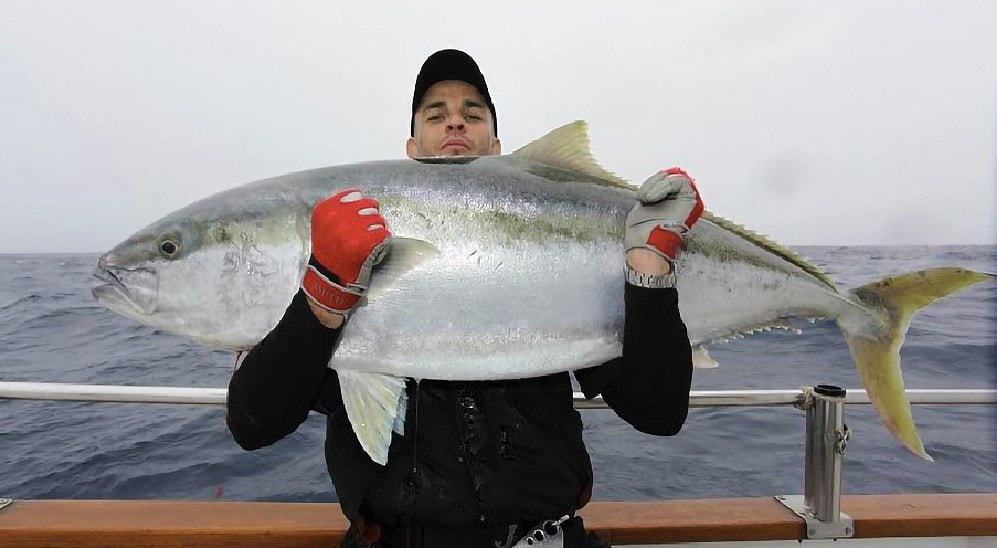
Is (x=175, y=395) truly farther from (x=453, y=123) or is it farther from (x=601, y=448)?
(x=601, y=448)

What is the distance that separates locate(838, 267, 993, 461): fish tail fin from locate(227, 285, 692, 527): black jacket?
0.81 m

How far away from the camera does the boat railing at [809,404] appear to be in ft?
8.99

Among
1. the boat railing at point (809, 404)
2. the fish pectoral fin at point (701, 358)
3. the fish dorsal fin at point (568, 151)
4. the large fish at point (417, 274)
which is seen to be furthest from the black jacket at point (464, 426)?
the boat railing at point (809, 404)

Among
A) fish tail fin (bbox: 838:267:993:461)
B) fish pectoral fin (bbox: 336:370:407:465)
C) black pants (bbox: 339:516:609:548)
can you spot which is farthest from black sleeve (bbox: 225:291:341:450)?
fish tail fin (bbox: 838:267:993:461)

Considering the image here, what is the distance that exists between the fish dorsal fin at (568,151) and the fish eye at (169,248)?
122 cm

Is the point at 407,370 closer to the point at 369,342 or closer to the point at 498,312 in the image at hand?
the point at 369,342

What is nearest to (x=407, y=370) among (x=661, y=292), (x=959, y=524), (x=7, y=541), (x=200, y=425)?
(x=661, y=292)

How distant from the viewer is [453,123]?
2.67 meters

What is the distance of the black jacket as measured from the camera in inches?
70.8

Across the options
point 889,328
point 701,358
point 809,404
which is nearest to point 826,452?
point 809,404

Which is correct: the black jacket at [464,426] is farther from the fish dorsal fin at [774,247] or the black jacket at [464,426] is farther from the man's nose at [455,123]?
the man's nose at [455,123]

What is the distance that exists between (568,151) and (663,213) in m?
0.48

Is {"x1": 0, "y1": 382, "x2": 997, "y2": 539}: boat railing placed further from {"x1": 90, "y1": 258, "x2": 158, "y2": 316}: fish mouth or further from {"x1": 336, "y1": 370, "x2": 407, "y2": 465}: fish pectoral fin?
{"x1": 336, "y1": 370, "x2": 407, "y2": 465}: fish pectoral fin

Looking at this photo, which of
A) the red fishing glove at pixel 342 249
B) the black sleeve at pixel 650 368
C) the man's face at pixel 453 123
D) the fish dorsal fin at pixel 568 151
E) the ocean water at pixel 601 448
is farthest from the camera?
the ocean water at pixel 601 448
